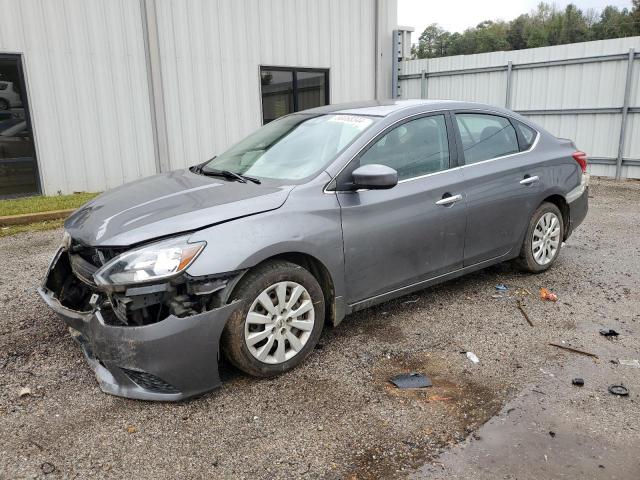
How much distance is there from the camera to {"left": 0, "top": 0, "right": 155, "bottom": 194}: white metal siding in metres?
9.01

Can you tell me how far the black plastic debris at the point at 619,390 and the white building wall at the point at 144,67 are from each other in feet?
29.9

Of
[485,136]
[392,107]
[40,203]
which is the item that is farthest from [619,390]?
[40,203]

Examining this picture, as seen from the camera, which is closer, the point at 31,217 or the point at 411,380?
the point at 411,380

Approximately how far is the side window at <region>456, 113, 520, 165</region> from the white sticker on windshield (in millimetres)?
899

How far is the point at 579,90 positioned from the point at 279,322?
11.2m

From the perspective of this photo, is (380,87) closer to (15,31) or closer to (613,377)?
(15,31)

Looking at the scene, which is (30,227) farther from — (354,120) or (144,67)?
(354,120)

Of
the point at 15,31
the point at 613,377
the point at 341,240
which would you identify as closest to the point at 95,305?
the point at 341,240

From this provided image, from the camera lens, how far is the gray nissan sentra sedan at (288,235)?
2.88 m

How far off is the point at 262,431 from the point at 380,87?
12.3 m

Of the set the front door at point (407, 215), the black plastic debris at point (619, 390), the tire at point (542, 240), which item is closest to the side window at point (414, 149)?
the front door at point (407, 215)

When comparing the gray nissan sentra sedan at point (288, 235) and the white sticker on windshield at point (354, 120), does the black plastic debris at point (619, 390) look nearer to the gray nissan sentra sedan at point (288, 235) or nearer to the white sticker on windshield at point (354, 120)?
the gray nissan sentra sedan at point (288, 235)

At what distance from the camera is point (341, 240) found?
136 inches

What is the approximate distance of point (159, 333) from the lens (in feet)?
9.20
